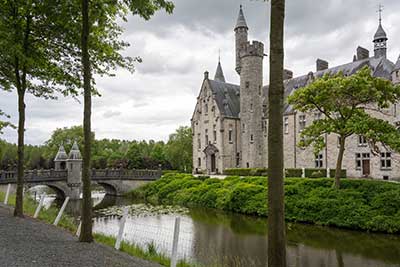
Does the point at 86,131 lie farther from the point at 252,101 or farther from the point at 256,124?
the point at 252,101

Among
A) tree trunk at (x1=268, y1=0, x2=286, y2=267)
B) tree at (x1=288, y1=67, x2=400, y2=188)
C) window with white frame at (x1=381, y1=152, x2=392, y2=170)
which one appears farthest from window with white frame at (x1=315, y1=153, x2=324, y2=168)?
tree trunk at (x1=268, y1=0, x2=286, y2=267)

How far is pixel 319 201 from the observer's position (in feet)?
65.2

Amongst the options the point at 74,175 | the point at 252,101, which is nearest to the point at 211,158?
the point at 252,101

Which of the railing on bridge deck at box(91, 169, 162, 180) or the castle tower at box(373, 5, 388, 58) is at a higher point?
the castle tower at box(373, 5, 388, 58)

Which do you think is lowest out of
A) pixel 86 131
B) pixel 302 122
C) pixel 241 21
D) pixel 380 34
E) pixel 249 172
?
pixel 249 172

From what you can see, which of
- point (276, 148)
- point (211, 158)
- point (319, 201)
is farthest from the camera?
point (211, 158)

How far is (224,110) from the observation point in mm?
43531

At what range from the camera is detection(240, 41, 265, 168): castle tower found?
40.1 meters

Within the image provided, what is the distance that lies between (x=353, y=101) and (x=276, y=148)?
17.1m

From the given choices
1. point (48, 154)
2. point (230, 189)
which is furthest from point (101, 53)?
point (48, 154)

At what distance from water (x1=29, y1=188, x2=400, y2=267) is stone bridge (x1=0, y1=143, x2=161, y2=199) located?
1294cm

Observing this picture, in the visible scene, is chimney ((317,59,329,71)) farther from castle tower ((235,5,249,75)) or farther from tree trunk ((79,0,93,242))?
tree trunk ((79,0,93,242))

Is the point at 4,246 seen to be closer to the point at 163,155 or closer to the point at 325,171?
the point at 325,171

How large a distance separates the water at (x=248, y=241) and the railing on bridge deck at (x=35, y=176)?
11902 mm
